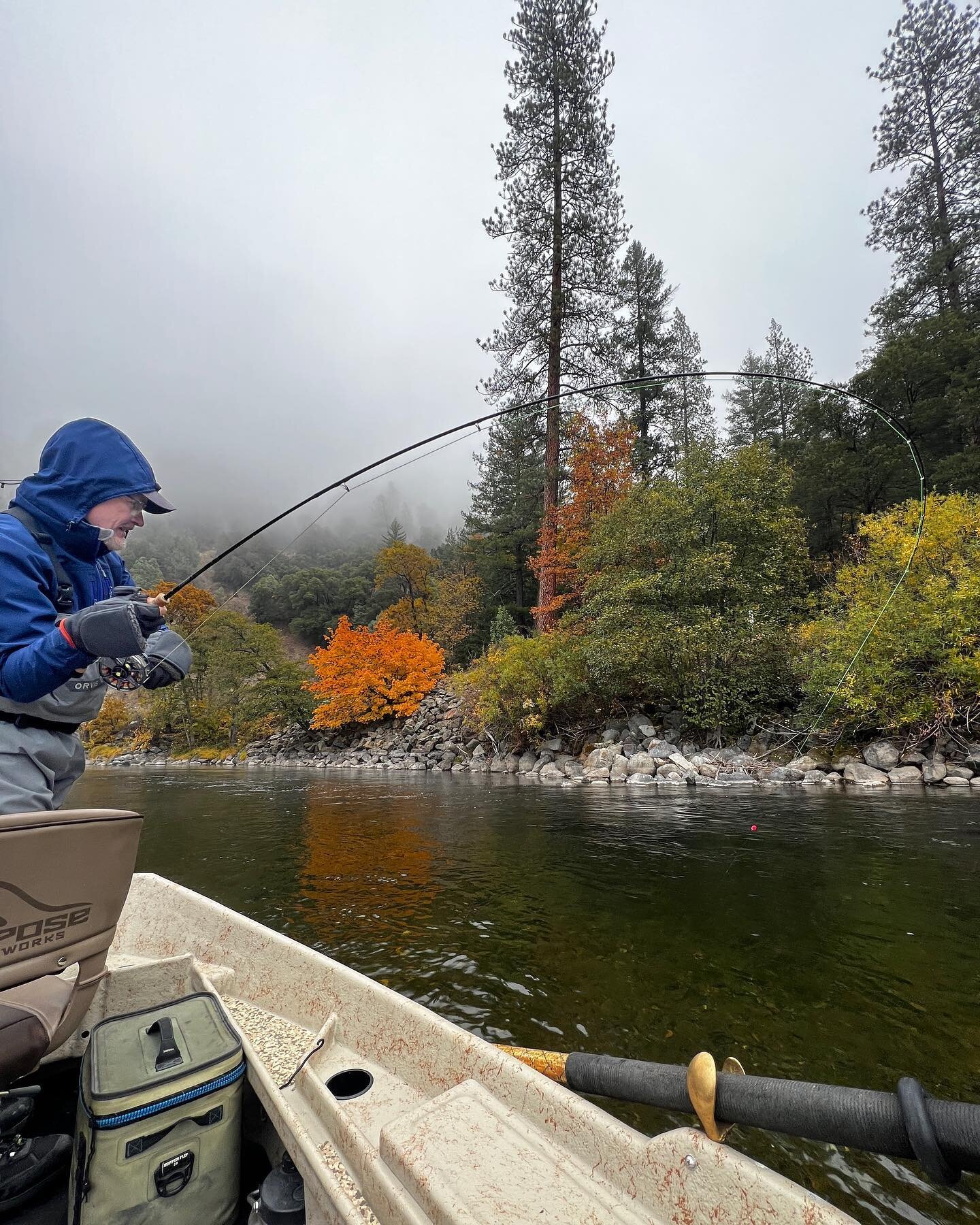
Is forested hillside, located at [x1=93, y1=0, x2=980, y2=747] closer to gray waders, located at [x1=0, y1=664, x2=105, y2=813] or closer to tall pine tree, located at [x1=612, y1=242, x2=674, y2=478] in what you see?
tall pine tree, located at [x1=612, y1=242, x2=674, y2=478]

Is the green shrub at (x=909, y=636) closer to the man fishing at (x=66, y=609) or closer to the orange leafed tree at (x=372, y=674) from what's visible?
the man fishing at (x=66, y=609)

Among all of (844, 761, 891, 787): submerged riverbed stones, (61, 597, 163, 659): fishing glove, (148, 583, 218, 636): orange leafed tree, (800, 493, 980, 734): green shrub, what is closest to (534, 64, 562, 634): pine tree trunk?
(800, 493, 980, 734): green shrub

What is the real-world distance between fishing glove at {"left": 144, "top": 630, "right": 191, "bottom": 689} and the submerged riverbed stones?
39.1 feet

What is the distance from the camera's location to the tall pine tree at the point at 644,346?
23094 mm

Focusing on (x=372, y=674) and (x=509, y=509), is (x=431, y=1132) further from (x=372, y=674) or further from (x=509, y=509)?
(x=509, y=509)

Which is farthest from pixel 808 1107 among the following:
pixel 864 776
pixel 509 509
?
pixel 509 509

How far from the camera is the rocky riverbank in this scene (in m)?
10.4

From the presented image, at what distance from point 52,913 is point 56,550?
124 centimetres

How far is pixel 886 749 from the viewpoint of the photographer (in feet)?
35.9

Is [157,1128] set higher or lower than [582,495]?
lower

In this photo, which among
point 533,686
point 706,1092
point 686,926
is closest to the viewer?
point 706,1092

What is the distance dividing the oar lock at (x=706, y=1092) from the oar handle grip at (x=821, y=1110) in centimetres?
2

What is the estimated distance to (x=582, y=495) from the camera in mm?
20094

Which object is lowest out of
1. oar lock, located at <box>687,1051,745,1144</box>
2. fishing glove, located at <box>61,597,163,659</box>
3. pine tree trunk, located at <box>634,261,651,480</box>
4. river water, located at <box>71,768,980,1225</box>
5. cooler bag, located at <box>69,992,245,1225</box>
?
river water, located at <box>71,768,980,1225</box>
